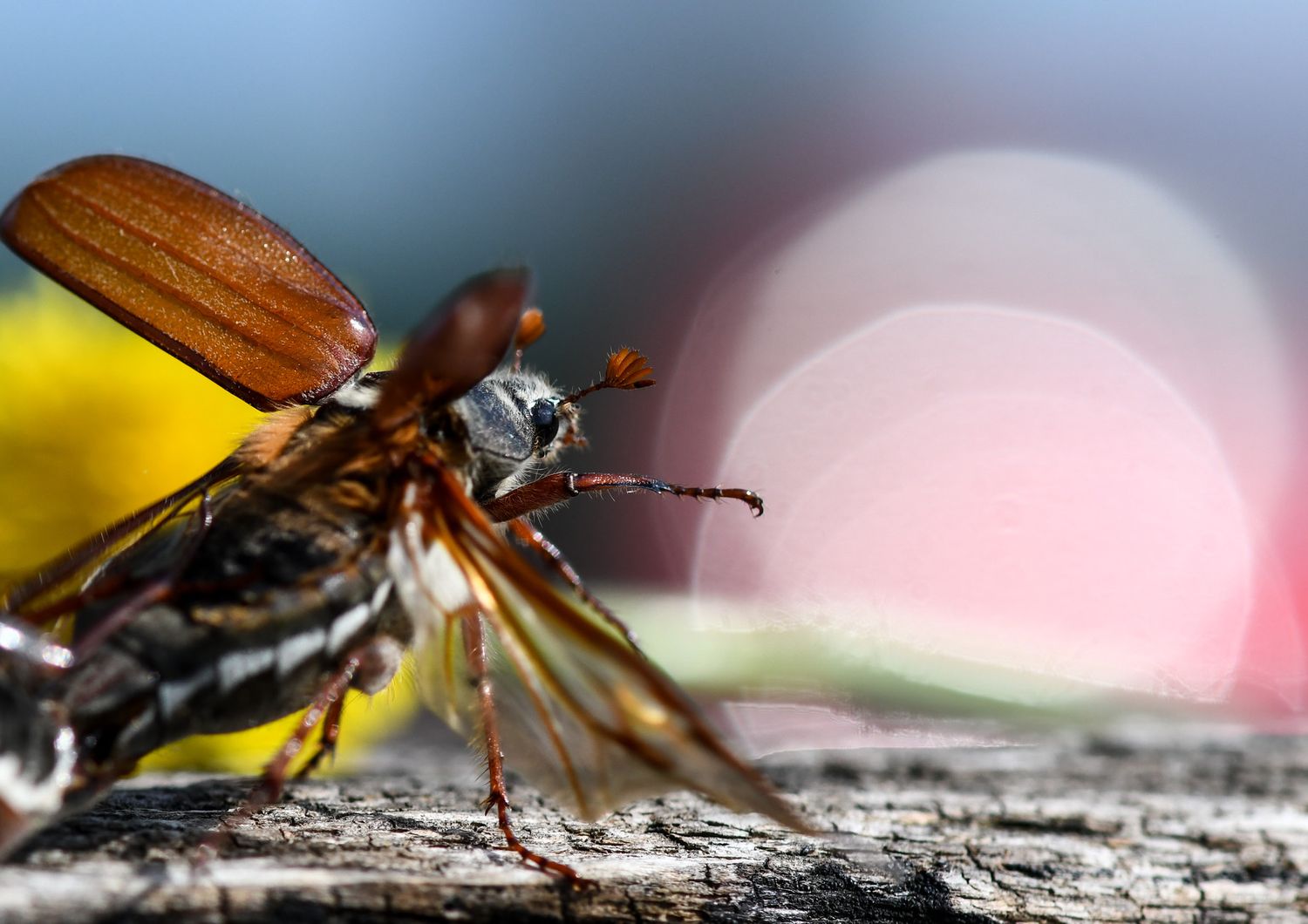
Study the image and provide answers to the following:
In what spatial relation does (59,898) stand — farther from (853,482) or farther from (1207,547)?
(1207,547)

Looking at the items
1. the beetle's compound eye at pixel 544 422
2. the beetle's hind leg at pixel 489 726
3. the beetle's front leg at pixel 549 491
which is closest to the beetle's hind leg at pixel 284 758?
the beetle's hind leg at pixel 489 726

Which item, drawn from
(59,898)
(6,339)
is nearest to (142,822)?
(59,898)

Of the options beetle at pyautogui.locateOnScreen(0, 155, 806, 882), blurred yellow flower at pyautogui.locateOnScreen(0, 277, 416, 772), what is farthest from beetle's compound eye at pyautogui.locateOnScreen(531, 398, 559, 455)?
blurred yellow flower at pyautogui.locateOnScreen(0, 277, 416, 772)

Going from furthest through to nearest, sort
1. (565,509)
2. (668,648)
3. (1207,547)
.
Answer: (668,648) < (1207,547) < (565,509)

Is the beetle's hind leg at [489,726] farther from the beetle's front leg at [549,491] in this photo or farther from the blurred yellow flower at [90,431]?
the blurred yellow flower at [90,431]

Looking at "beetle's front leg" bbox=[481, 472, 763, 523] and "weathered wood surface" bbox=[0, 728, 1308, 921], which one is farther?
"beetle's front leg" bbox=[481, 472, 763, 523]

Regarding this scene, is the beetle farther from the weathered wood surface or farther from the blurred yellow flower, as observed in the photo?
the blurred yellow flower
